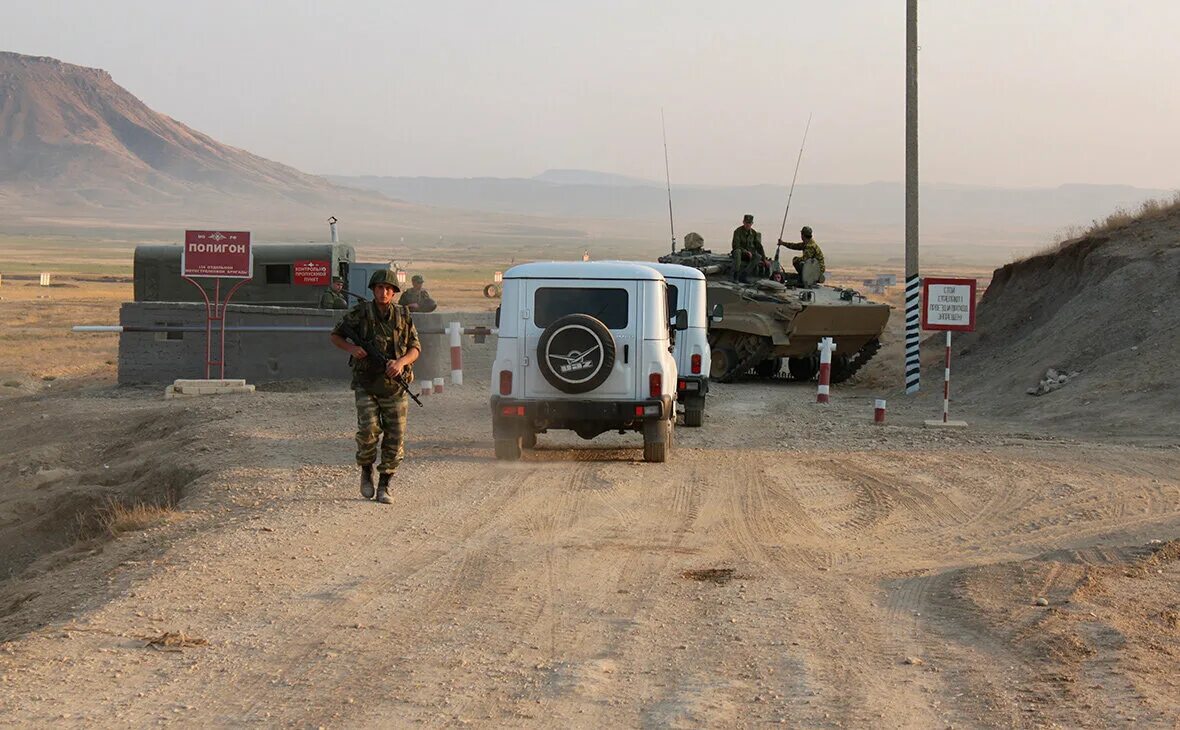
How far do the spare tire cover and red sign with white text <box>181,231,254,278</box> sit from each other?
9.80 m

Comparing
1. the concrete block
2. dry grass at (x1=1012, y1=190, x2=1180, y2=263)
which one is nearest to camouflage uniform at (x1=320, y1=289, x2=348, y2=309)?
the concrete block

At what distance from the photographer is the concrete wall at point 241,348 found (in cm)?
2306

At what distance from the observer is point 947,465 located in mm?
14508

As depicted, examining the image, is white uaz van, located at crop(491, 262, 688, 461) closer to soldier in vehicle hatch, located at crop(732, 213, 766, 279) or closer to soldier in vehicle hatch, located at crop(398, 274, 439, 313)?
soldier in vehicle hatch, located at crop(398, 274, 439, 313)

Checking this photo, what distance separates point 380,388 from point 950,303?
10350mm

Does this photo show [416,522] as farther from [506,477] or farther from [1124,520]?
[1124,520]

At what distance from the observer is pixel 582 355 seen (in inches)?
557

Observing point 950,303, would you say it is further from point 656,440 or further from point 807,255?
point 807,255

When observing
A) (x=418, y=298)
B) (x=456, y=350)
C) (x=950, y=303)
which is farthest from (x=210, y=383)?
(x=950, y=303)

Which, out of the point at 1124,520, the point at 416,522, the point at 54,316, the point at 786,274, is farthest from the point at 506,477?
the point at 54,316

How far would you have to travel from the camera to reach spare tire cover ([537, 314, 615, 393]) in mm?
14141

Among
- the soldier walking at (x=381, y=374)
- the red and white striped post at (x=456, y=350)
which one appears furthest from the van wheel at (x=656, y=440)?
the red and white striped post at (x=456, y=350)

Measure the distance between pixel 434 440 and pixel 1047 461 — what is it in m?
6.15

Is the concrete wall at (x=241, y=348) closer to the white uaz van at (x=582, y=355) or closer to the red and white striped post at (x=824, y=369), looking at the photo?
the red and white striped post at (x=824, y=369)
